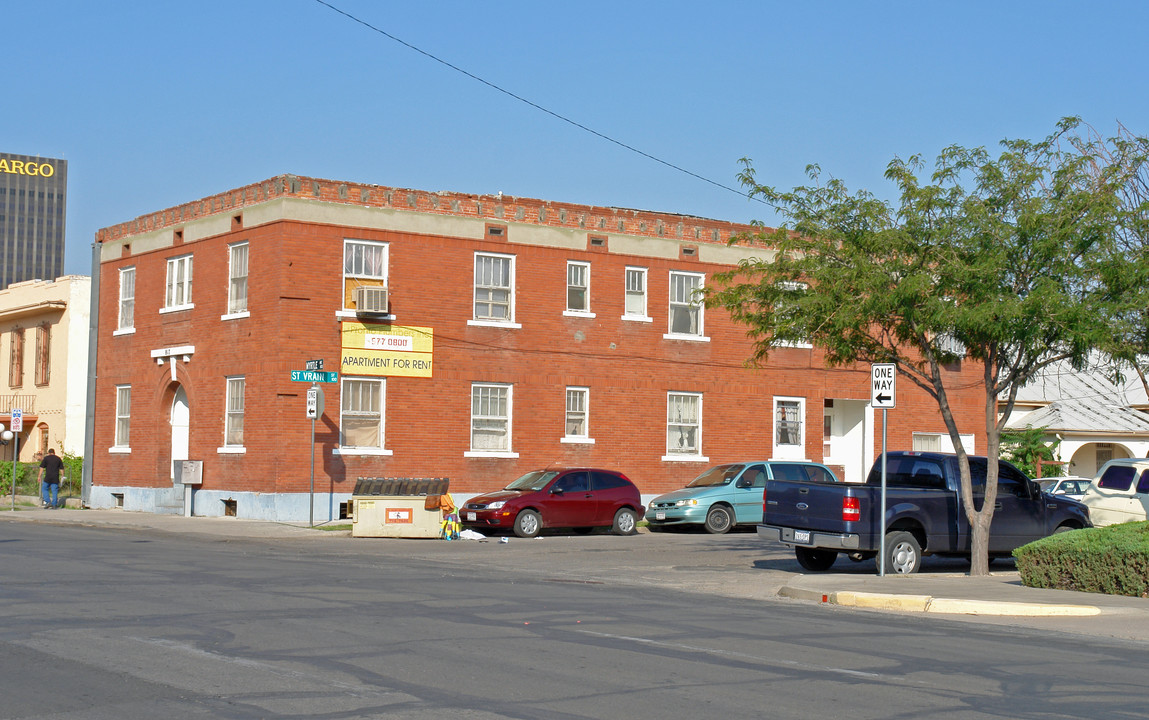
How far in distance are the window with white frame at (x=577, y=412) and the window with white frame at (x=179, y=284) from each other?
10301 millimetres

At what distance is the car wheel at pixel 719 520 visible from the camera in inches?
1089

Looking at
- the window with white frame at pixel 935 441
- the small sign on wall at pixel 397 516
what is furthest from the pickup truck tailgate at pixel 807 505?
the window with white frame at pixel 935 441

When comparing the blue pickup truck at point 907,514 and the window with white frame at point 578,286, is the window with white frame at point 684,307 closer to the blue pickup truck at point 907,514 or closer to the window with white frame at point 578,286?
the window with white frame at point 578,286

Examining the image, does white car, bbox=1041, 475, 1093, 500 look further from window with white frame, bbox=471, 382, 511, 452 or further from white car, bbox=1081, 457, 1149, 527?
window with white frame, bbox=471, 382, 511, 452

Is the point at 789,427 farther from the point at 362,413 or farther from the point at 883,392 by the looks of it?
the point at 883,392

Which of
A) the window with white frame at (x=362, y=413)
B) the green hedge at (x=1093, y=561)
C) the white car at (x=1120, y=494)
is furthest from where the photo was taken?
the window with white frame at (x=362, y=413)

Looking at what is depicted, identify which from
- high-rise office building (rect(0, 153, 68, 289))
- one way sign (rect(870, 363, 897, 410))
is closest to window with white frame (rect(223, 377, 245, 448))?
one way sign (rect(870, 363, 897, 410))

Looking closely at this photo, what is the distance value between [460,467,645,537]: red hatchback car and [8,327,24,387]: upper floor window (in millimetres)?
23371

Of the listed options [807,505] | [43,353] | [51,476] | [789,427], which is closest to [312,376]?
[51,476]

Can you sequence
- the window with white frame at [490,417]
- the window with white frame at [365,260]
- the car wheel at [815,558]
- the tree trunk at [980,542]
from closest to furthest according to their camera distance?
1. the tree trunk at [980,542]
2. the car wheel at [815,558]
3. the window with white frame at [365,260]
4. the window with white frame at [490,417]

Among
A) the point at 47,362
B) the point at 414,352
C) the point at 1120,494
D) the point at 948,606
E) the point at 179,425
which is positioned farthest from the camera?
the point at 47,362

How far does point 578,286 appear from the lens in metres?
33.8

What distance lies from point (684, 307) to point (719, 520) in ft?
30.1

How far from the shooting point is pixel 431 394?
31.5m
